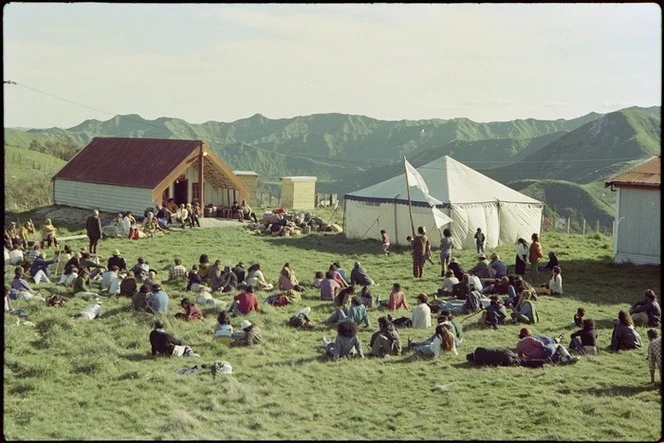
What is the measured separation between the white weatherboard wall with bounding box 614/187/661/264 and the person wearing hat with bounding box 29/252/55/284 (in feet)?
55.6

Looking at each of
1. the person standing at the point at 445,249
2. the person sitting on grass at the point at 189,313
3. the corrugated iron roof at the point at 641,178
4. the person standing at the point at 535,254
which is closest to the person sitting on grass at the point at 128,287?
the person sitting on grass at the point at 189,313

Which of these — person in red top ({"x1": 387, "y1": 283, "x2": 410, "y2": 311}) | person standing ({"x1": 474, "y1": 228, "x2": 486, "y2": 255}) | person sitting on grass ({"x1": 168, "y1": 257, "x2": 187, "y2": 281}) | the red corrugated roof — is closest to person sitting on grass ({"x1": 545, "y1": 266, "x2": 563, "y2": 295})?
person in red top ({"x1": 387, "y1": 283, "x2": 410, "y2": 311})

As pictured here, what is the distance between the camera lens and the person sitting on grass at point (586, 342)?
43.6 ft

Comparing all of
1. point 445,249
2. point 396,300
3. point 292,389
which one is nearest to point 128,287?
point 396,300

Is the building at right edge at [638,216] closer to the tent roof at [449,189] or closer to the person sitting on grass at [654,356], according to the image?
the tent roof at [449,189]

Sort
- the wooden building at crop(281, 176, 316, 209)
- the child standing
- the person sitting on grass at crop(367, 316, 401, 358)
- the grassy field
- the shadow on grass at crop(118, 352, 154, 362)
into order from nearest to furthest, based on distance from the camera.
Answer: the grassy field → the shadow on grass at crop(118, 352, 154, 362) → the person sitting on grass at crop(367, 316, 401, 358) → the child standing → the wooden building at crop(281, 176, 316, 209)

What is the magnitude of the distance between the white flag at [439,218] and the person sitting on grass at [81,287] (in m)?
12.2

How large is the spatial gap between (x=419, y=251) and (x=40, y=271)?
1001cm

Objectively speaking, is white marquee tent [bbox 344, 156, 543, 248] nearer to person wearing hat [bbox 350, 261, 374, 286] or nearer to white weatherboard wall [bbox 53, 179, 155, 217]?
person wearing hat [bbox 350, 261, 374, 286]

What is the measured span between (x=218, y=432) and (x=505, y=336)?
7.06 meters

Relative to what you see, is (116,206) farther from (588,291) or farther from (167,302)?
(588,291)

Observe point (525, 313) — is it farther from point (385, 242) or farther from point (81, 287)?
point (81, 287)

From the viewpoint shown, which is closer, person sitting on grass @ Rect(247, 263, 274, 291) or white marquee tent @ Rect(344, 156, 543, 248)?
person sitting on grass @ Rect(247, 263, 274, 291)

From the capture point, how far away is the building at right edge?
73.8 ft
